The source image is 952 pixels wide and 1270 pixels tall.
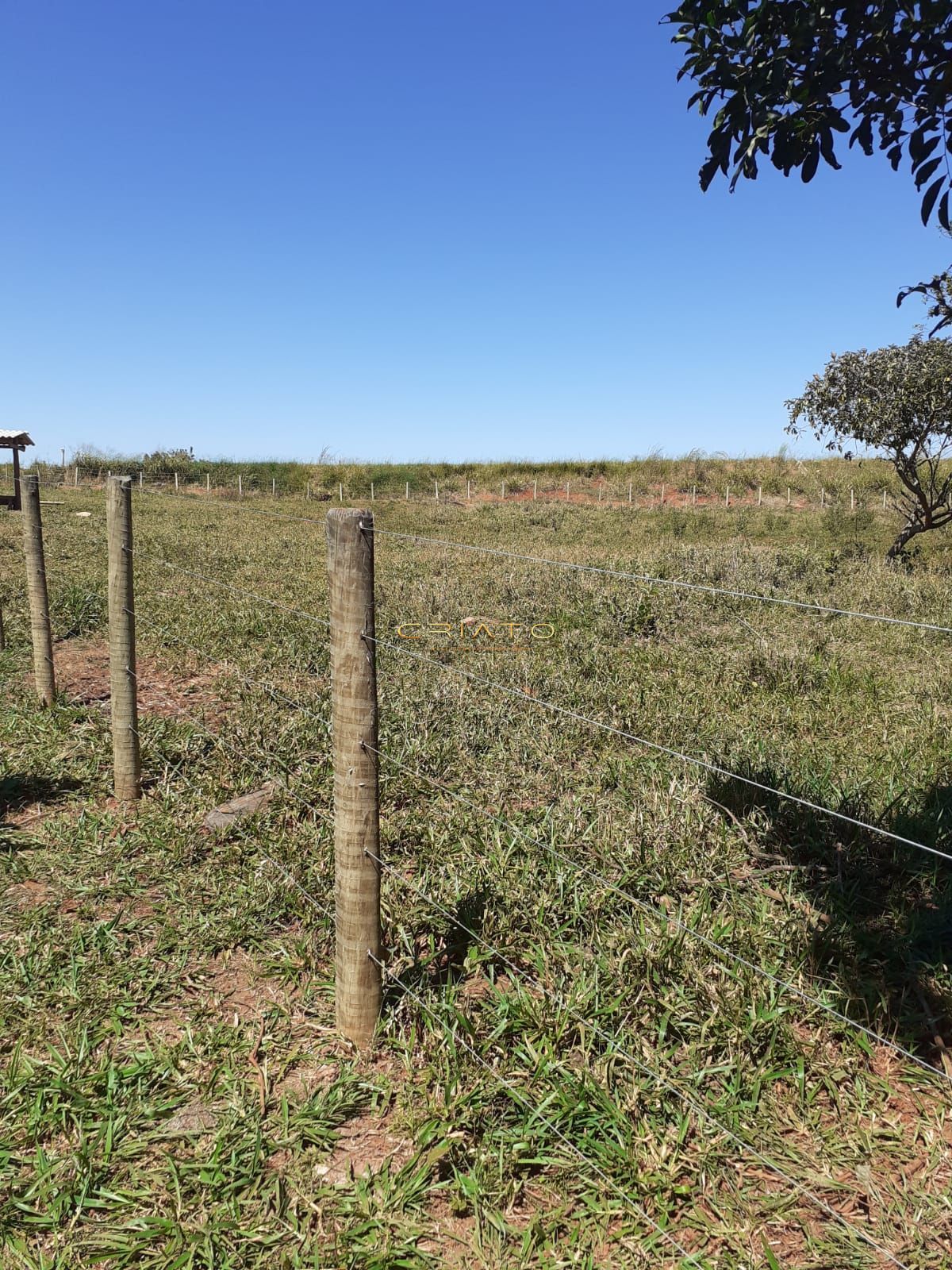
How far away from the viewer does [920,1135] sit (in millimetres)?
2361

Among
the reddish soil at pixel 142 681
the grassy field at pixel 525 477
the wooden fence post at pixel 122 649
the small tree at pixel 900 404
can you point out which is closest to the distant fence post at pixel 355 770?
the wooden fence post at pixel 122 649

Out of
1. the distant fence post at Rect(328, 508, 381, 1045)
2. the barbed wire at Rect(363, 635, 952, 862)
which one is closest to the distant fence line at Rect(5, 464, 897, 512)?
the barbed wire at Rect(363, 635, 952, 862)

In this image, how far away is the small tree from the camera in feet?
48.2

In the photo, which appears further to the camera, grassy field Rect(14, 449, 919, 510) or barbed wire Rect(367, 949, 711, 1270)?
grassy field Rect(14, 449, 919, 510)

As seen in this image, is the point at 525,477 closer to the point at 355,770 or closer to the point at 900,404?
the point at 900,404

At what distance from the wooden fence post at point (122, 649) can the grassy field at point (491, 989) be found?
0.57 ft

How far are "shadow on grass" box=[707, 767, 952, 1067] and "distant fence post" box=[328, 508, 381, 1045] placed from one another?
1.63 meters

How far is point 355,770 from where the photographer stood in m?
2.48

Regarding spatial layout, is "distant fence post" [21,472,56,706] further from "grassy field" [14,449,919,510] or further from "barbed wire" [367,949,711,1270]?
"grassy field" [14,449,919,510]

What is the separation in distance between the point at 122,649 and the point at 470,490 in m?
35.7

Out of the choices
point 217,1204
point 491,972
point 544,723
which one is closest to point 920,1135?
point 491,972

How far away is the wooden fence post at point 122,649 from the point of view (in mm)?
4184

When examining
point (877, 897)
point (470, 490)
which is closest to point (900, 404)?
point (877, 897)

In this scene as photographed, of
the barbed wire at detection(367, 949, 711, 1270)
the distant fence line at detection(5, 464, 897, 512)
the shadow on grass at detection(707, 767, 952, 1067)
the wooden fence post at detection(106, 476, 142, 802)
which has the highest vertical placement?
the distant fence line at detection(5, 464, 897, 512)
